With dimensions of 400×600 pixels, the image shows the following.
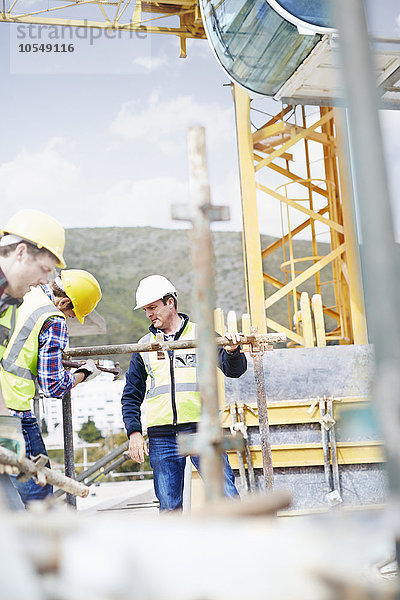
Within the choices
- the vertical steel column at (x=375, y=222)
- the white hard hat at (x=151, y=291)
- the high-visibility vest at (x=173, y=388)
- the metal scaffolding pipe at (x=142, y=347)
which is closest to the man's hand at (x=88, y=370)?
the metal scaffolding pipe at (x=142, y=347)

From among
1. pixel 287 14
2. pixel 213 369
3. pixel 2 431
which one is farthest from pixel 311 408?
pixel 213 369

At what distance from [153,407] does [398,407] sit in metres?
3.40

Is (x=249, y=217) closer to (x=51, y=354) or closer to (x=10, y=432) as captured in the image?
(x=51, y=354)

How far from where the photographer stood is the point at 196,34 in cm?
1134

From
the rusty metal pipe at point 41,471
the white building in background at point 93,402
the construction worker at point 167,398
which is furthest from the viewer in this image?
the white building in background at point 93,402

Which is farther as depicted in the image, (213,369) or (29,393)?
(29,393)

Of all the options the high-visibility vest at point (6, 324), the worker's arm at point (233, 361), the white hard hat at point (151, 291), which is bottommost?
the worker's arm at point (233, 361)

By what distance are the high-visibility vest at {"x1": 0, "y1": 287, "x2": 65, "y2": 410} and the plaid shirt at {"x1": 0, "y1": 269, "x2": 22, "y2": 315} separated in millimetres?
92

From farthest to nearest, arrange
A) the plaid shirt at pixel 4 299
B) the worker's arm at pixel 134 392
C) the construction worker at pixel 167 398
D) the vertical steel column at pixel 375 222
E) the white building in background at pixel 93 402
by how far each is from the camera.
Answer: the white building in background at pixel 93 402 → the worker's arm at pixel 134 392 → the construction worker at pixel 167 398 → the plaid shirt at pixel 4 299 → the vertical steel column at pixel 375 222

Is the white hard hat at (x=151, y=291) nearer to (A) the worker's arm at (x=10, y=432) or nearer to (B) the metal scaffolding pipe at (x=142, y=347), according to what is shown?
(B) the metal scaffolding pipe at (x=142, y=347)

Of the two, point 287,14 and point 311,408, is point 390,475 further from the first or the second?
point 287,14

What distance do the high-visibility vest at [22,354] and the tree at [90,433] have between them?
2919 cm

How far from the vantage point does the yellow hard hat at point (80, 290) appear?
430 cm

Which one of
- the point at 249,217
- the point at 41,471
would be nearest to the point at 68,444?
the point at 41,471
